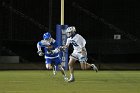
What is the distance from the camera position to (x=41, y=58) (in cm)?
3281

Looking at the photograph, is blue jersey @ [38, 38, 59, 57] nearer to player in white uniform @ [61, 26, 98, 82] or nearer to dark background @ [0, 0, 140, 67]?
player in white uniform @ [61, 26, 98, 82]

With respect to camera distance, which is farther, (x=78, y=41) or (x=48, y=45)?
(x=48, y=45)

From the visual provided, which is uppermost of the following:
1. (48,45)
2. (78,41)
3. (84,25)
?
(84,25)

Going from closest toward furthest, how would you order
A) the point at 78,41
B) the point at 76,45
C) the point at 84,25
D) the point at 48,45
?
1. the point at 78,41
2. the point at 76,45
3. the point at 48,45
4. the point at 84,25

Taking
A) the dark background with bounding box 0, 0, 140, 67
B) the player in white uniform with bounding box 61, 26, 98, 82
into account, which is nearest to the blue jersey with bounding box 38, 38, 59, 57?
the player in white uniform with bounding box 61, 26, 98, 82

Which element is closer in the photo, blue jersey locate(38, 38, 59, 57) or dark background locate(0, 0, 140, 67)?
blue jersey locate(38, 38, 59, 57)

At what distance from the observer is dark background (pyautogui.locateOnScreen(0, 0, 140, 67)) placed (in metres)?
31.4

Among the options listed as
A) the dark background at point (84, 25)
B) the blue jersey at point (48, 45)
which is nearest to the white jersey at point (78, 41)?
the blue jersey at point (48, 45)

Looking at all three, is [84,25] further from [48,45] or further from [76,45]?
[76,45]

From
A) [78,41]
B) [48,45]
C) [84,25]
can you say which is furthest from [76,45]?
[84,25]

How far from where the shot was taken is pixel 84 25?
105 ft

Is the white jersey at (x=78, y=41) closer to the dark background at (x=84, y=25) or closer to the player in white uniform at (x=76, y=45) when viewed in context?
the player in white uniform at (x=76, y=45)

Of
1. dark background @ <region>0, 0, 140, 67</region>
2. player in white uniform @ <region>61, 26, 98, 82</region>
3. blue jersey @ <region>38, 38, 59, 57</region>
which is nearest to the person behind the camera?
player in white uniform @ <region>61, 26, 98, 82</region>

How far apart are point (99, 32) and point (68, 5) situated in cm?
254
